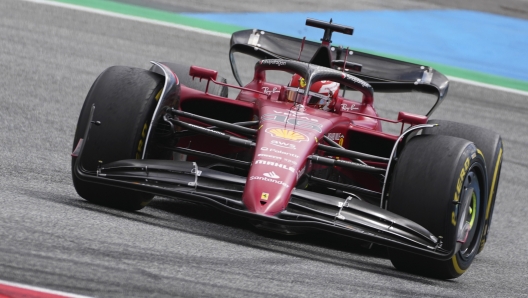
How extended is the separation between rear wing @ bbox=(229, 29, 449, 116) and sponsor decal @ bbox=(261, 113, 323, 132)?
196cm

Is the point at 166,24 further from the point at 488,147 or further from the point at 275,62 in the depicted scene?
the point at 488,147

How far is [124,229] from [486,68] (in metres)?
10.9

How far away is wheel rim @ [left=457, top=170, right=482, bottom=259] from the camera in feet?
18.8

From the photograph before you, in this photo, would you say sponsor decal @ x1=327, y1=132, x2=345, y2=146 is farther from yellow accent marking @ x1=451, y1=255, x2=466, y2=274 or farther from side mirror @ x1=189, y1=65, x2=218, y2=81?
yellow accent marking @ x1=451, y1=255, x2=466, y2=274

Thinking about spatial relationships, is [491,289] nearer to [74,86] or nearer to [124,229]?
[124,229]

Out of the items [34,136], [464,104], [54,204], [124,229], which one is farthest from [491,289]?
[464,104]

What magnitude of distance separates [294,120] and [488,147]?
1367 millimetres

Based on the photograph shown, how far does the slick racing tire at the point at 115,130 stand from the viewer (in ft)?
19.3

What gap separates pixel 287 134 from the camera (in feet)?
19.2

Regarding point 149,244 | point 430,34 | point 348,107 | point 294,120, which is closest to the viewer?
point 149,244

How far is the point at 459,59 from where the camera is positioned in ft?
50.5

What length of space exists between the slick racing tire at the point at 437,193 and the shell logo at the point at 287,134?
603 mm

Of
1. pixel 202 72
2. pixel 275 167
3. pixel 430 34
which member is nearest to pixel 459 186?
pixel 275 167

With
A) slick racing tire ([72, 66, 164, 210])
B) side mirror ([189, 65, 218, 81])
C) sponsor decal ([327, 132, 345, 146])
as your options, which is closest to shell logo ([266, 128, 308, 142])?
sponsor decal ([327, 132, 345, 146])
